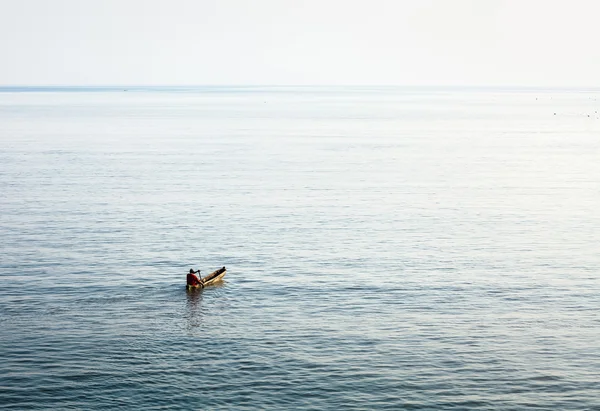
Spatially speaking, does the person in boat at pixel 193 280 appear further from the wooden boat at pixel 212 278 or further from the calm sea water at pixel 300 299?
the calm sea water at pixel 300 299

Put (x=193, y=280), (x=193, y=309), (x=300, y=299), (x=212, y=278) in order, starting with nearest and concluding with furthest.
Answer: (x=193, y=309) < (x=300, y=299) < (x=193, y=280) < (x=212, y=278)

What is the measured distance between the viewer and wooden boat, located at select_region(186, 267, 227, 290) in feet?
294

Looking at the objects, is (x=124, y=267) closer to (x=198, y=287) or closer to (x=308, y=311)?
(x=198, y=287)

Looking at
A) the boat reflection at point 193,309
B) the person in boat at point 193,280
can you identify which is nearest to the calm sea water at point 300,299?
the boat reflection at point 193,309

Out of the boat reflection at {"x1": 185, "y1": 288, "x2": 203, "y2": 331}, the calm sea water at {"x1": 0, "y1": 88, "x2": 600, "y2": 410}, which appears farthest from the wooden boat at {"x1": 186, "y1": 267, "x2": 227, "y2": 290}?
the calm sea water at {"x1": 0, "y1": 88, "x2": 600, "y2": 410}

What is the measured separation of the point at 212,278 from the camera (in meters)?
91.1

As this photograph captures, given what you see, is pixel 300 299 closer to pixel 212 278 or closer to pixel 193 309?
pixel 193 309

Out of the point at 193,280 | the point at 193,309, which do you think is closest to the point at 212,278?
the point at 193,280

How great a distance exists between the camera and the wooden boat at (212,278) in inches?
3525

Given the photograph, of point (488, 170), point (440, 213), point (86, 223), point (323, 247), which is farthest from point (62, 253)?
point (488, 170)

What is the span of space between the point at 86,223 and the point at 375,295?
5050cm

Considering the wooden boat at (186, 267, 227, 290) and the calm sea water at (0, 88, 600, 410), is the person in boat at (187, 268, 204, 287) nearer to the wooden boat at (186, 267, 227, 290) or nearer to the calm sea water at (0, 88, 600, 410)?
the wooden boat at (186, 267, 227, 290)

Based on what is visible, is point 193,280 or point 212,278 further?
point 212,278

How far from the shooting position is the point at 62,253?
102m
